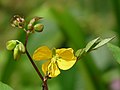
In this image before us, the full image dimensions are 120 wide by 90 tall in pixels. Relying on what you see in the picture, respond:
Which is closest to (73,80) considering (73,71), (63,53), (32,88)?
(73,71)

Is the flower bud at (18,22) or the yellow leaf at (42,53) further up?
the flower bud at (18,22)

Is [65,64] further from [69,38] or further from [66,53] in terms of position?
[69,38]

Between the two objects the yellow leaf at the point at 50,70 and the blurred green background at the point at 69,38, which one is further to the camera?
the blurred green background at the point at 69,38

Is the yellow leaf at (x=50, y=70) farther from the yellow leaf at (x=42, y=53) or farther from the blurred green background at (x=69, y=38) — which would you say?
the blurred green background at (x=69, y=38)

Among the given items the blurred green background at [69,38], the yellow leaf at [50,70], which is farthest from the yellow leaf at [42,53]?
the blurred green background at [69,38]

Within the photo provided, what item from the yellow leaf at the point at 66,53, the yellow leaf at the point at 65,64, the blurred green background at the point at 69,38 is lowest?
the blurred green background at the point at 69,38

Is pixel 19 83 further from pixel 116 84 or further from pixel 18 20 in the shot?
pixel 18 20
